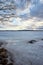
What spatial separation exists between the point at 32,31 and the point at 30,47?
0.95ft

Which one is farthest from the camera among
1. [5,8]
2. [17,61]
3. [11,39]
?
[5,8]

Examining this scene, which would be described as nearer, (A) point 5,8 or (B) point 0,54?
(B) point 0,54

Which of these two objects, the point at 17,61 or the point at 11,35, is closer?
the point at 17,61

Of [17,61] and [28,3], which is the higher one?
[28,3]

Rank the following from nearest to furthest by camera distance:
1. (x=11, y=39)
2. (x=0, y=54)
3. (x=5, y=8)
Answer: (x=0, y=54) < (x=11, y=39) < (x=5, y=8)

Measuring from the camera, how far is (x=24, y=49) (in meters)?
1.60

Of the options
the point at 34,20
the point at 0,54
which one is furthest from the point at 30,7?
the point at 0,54

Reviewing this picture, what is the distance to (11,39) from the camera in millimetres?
1763

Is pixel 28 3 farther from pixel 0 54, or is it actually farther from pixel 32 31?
pixel 0 54

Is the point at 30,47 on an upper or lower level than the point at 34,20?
lower

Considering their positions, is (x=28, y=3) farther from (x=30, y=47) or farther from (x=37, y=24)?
(x=30, y=47)

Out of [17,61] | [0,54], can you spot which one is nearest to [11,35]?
[0,54]

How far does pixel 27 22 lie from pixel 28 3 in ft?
0.78

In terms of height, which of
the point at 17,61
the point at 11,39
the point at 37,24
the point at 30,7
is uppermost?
the point at 30,7
